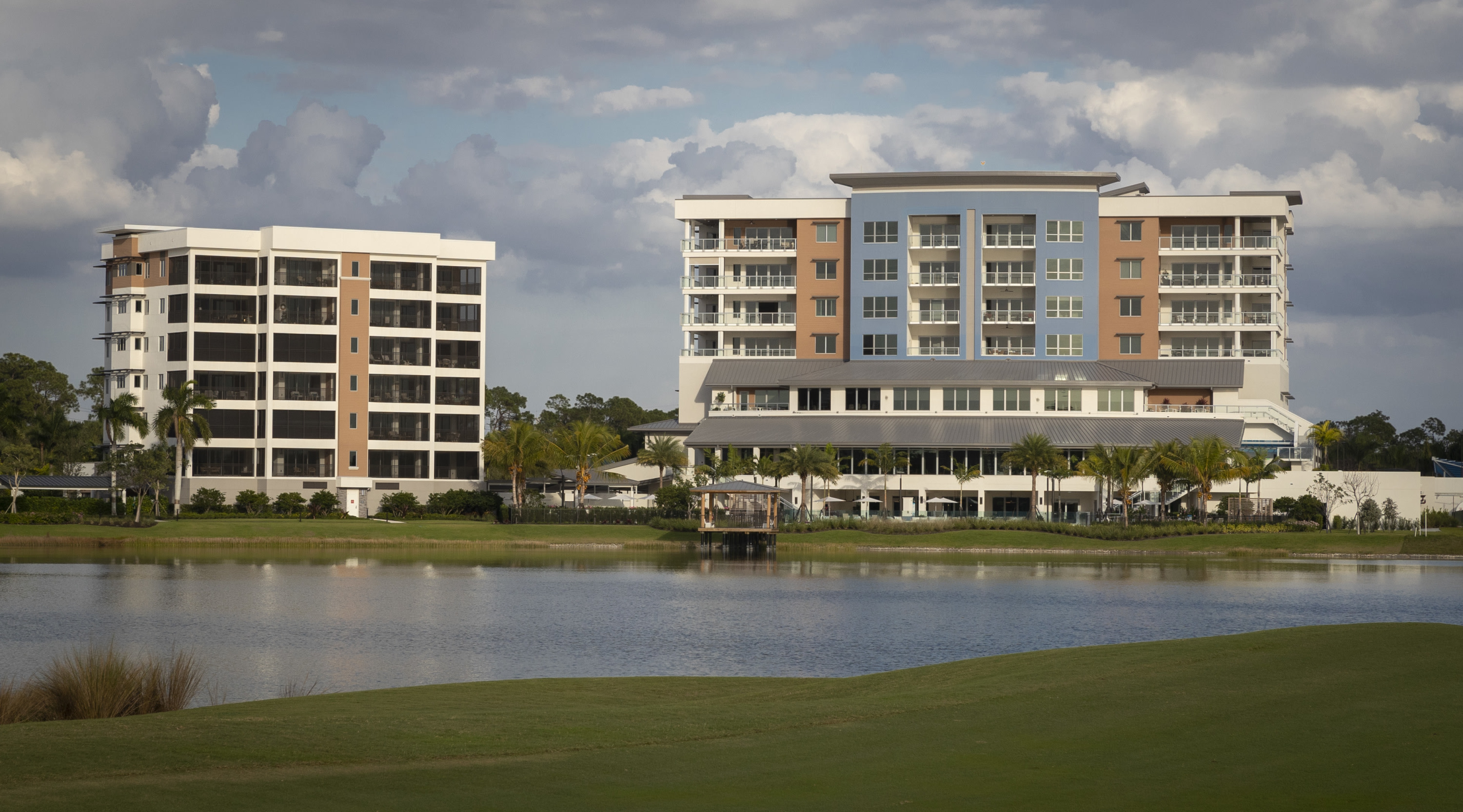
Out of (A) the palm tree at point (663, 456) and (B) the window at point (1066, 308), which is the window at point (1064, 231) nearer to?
(B) the window at point (1066, 308)

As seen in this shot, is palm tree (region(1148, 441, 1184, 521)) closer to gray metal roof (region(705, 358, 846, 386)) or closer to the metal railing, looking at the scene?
the metal railing

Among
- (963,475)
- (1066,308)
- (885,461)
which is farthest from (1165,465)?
(1066,308)

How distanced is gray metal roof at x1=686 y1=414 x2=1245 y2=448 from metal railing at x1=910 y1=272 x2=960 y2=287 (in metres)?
12.6

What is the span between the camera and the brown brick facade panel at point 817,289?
4269 inches

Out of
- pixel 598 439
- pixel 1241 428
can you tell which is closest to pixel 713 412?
pixel 598 439

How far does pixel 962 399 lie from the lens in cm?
9925

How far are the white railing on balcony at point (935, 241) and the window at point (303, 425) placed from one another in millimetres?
47071

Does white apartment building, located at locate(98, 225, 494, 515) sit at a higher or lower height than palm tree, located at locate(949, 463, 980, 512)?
higher

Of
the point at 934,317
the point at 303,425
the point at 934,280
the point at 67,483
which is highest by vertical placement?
the point at 934,280

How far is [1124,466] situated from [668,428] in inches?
1713

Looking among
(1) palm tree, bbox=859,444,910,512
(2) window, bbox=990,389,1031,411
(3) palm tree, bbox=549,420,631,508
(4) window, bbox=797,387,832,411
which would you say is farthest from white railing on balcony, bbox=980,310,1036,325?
(3) palm tree, bbox=549,420,631,508

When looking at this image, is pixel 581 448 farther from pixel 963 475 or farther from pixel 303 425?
pixel 963 475

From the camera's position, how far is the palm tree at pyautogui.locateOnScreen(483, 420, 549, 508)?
95625 millimetres

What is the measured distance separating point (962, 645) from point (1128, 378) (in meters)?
68.7
